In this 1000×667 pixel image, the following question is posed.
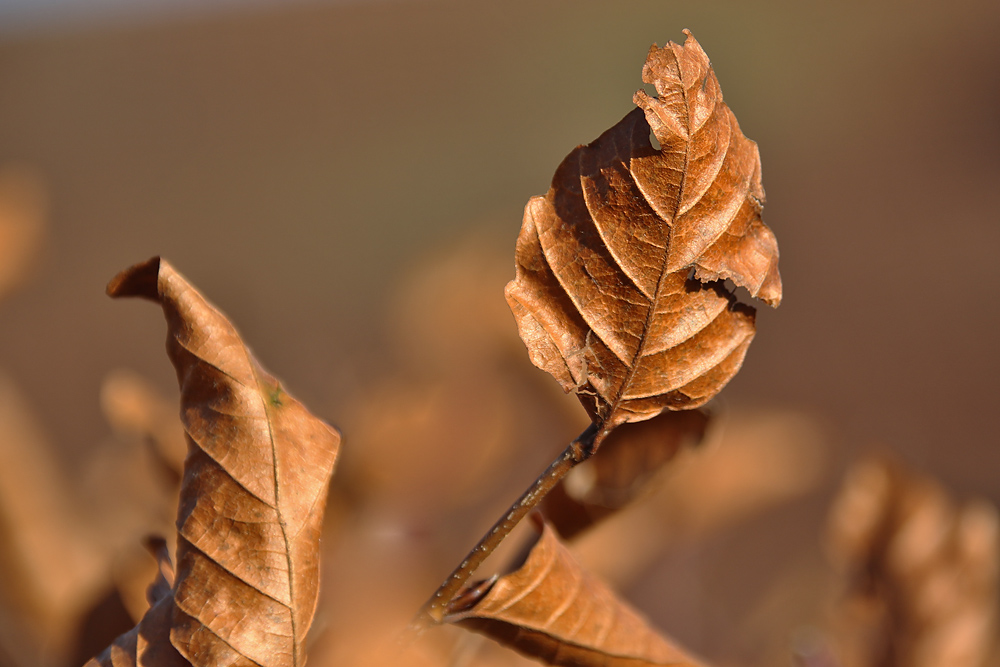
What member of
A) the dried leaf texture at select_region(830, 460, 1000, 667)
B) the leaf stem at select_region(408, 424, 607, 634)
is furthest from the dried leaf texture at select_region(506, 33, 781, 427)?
the dried leaf texture at select_region(830, 460, 1000, 667)

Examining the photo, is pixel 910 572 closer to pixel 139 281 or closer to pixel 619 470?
pixel 619 470

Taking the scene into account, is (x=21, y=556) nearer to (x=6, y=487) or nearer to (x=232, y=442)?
(x=6, y=487)

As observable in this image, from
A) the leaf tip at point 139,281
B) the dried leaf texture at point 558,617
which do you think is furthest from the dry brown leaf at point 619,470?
the leaf tip at point 139,281

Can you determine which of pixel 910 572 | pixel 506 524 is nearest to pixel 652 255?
pixel 506 524

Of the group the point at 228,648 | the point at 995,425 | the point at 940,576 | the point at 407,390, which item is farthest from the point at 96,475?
the point at 995,425

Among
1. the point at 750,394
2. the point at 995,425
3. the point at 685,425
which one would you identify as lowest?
the point at 995,425
